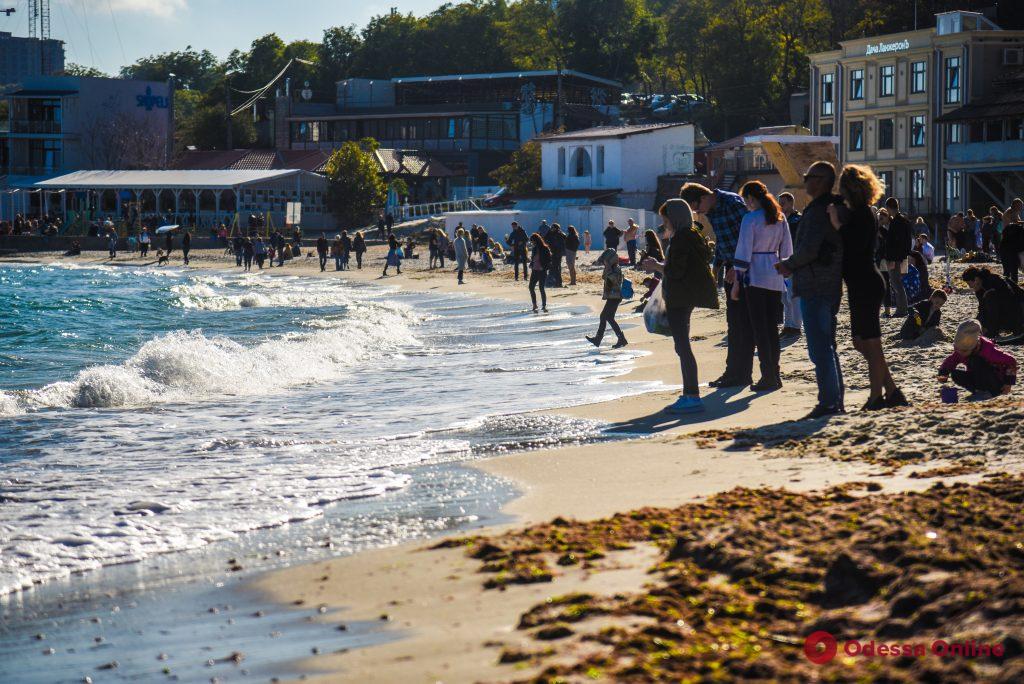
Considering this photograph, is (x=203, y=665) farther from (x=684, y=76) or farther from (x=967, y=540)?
(x=684, y=76)

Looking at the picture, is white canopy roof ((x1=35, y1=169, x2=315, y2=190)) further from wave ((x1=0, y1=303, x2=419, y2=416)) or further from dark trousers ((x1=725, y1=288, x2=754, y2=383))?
dark trousers ((x1=725, y1=288, x2=754, y2=383))

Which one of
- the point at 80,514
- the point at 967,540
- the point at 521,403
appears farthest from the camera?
the point at 521,403

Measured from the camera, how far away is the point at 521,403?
11125 millimetres

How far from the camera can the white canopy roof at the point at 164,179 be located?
64250mm

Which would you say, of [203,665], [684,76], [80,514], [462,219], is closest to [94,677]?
[203,665]

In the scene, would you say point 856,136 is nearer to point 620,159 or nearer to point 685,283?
point 620,159

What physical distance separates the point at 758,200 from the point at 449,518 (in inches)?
170

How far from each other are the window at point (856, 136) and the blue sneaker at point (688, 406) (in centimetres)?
4911

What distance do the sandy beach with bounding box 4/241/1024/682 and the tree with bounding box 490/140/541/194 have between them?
54441mm

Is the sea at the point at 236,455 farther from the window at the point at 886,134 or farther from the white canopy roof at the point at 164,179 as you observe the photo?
the white canopy roof at the point at 164,179

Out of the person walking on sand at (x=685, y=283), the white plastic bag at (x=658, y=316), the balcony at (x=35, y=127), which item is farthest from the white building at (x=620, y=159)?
the person walking on sand at (x=685, y=283)

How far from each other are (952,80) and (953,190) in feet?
16.4

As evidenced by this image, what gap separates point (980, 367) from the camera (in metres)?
9.23

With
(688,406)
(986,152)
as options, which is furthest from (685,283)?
(986,152)
